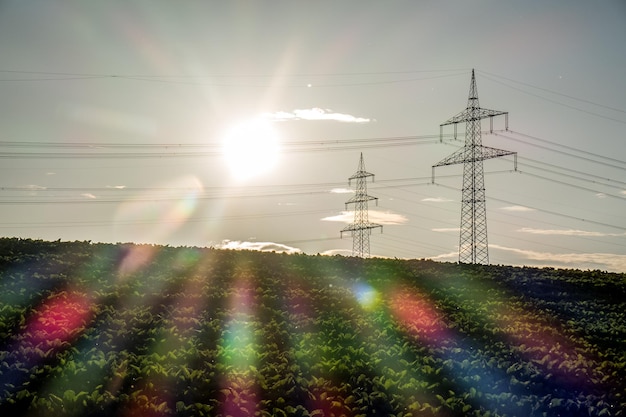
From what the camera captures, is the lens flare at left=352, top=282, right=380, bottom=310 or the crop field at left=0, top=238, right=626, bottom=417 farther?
the lens flare at left=352, top=282, right=380, bottom=310

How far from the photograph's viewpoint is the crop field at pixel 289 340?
13797 mm

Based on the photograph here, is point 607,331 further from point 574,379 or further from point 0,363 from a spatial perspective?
point 0,363

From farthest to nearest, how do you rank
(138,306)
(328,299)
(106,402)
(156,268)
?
1. (156,268)
2. (328,299)
3. (138,306)
4. (106,402)

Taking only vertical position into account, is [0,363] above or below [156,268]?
below

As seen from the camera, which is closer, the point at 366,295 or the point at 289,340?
the point at 289,340

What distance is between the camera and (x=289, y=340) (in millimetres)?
17875

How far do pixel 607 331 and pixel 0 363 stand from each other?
68.4 ft

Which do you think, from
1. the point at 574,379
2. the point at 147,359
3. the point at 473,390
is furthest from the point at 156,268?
the point at 574,379

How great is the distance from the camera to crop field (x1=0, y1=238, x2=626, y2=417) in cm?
1380

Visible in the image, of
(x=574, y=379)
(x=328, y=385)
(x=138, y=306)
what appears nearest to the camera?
(x=328, y=385)

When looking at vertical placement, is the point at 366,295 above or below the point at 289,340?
above

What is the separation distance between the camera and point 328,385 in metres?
14.9

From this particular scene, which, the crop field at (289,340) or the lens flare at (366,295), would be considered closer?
the crop field at (289,340)

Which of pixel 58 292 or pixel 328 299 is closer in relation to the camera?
pixel 58 292
